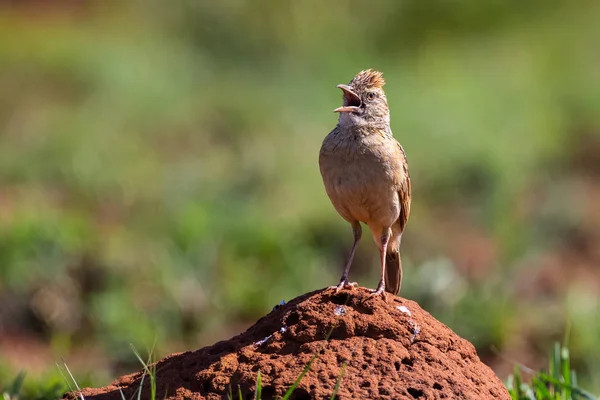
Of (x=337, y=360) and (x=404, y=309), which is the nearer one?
(x=337, y=360)

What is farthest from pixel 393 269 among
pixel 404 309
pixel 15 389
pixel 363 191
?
pixel 15 389

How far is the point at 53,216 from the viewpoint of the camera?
10.4 meters

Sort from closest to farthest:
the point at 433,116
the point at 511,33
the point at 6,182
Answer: the point at 6,182
the point at 433,116
the point at 511,33

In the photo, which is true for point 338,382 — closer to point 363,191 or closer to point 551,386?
point 363,191

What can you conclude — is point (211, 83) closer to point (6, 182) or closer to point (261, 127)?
point (261, 127)

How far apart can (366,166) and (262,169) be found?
20.2ft

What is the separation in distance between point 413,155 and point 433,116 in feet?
4.39

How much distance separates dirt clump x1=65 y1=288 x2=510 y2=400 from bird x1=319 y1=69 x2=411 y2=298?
478mm

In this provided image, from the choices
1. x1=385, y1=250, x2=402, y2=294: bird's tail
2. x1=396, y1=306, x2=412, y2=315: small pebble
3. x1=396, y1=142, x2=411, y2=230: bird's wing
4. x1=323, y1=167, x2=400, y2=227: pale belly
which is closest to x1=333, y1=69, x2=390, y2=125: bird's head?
x1=396, y1=142, x2=411, y2=230: bird's wing

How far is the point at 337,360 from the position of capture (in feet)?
15.2

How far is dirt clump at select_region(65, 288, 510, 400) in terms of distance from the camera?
4.54 meters

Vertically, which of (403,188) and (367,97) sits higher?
(367,97)

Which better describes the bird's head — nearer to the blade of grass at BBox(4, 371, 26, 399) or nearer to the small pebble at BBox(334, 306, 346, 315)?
the small pebble at BBox(334, 306, 346, 315)

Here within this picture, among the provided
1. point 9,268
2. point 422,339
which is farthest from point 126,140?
point 422,339
